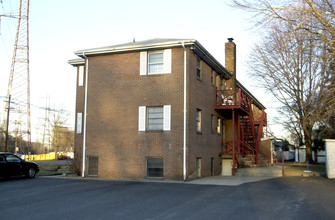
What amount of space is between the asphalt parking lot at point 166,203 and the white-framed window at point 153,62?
7579 millimetres

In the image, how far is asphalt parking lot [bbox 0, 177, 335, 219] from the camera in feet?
27.9

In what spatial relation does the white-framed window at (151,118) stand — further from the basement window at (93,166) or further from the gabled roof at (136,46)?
the basement window at (93,166)

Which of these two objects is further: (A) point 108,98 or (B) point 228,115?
(B) point 228,115

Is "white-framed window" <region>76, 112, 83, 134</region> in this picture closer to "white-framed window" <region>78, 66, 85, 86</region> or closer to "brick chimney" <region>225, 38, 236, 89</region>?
"white-framed window" <region>78, 66, 85, 86</region>

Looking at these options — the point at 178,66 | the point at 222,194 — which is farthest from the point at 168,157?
the point at 222,194

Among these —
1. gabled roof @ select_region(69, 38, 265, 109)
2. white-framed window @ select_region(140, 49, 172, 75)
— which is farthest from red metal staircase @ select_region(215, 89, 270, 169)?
white-framed window @ select_region(140, 49, 172, 75)

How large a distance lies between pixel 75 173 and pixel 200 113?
8226 mm

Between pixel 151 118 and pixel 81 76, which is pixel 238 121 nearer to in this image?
pixel 151 118

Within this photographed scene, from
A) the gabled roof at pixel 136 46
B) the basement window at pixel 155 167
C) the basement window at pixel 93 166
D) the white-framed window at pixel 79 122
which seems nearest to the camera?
the gabled roof at pixel 136 46

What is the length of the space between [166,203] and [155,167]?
A: 313 inches

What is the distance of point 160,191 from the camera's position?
13.0 metres

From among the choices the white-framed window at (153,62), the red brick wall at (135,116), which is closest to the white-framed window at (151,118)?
the red brick wall at (135,116)

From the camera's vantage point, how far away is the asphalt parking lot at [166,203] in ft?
27.9

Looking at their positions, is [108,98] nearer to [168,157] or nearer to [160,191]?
[168,157]
